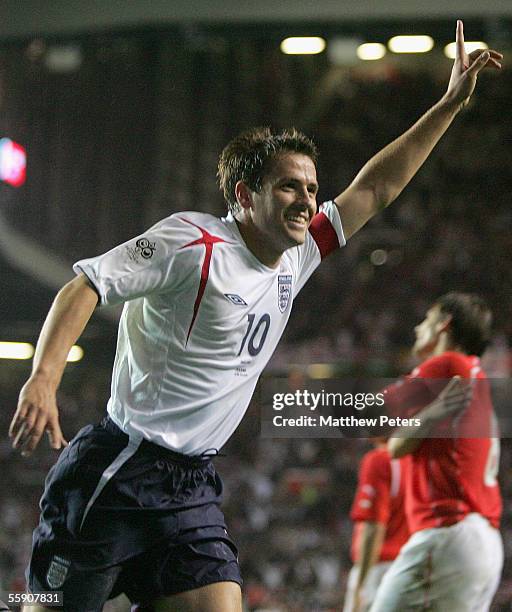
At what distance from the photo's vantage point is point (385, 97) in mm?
6379

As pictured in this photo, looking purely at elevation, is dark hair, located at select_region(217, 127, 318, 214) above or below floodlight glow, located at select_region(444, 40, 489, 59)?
below

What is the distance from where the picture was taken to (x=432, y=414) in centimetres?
305

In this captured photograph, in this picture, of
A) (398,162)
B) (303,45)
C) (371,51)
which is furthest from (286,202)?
(371,51)

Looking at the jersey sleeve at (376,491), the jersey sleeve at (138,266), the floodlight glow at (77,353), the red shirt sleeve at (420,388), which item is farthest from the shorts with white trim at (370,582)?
the jersey sleeve at (138,266)

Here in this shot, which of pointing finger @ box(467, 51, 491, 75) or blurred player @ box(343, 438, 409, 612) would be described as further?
blurred player @ box(343, 438, 409, 612)

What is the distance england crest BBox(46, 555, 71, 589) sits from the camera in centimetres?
175

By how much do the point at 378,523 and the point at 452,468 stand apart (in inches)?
36.3

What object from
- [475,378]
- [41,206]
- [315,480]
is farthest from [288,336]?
[475,378]

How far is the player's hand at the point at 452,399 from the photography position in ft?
9.96

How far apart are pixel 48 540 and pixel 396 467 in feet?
7.28

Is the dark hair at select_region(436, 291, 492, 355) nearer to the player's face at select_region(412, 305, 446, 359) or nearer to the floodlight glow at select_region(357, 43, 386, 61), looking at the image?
the player's face at select_region(412, 305, 446, 359)

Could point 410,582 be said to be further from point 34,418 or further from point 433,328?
point 34,418

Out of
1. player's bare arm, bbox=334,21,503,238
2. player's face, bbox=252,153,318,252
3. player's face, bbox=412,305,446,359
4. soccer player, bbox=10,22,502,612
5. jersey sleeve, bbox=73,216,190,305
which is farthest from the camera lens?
player's face, bbox=412,305,446,359

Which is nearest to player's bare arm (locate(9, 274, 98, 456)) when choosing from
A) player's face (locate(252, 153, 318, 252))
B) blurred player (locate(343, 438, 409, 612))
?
player's face (locate(252, 153, 318, 252))
